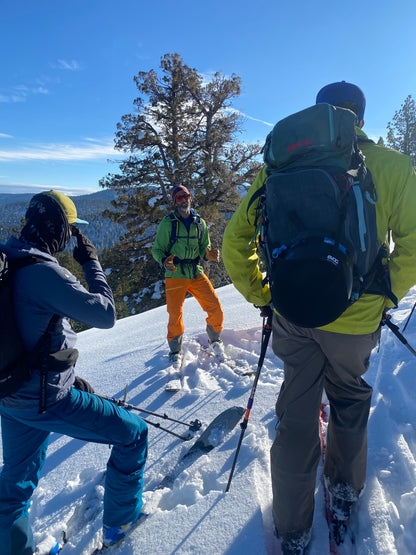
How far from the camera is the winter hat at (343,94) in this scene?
1.70m

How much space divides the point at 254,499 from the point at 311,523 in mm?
390

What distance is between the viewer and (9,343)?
1.43 metres

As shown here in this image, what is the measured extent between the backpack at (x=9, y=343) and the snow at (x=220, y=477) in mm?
1239

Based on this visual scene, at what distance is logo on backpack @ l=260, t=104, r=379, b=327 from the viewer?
1262 mm

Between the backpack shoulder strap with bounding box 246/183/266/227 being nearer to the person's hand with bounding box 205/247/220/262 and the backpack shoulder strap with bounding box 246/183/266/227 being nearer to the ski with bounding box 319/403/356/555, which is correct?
the ski with bounding box 319/403/356/555

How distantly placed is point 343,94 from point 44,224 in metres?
1.85

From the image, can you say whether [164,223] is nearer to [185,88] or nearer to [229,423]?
[229,423]

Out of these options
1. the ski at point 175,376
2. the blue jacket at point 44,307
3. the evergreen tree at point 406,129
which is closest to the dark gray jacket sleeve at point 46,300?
the blue jacket at point 44,307

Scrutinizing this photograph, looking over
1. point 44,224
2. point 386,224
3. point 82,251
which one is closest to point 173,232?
point 82,251

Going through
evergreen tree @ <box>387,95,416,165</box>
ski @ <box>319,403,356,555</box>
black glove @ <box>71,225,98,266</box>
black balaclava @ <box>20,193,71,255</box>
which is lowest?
ski @ <box>319,403,356,555</box>

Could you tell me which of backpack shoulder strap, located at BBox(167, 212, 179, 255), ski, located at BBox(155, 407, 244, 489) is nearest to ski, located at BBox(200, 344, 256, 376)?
ski, located at BBox(155, 407, 244, 489)

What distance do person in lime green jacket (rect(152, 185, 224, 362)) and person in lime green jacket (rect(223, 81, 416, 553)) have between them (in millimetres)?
2491

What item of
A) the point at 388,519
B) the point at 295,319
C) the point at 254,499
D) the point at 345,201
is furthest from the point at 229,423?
the point at 345,201

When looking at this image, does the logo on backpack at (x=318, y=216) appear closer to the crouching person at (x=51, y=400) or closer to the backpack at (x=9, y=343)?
the crouching person at (x=51, y=400)
